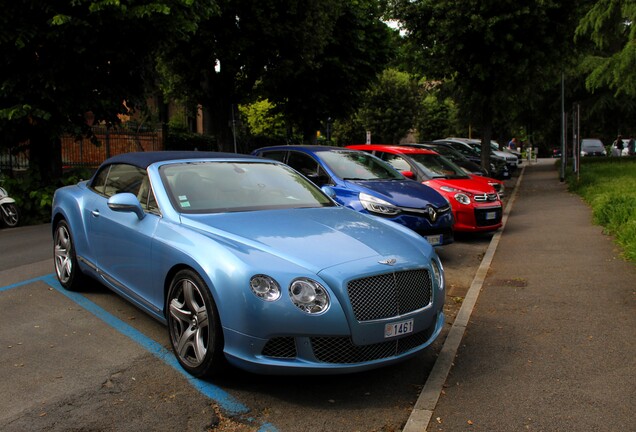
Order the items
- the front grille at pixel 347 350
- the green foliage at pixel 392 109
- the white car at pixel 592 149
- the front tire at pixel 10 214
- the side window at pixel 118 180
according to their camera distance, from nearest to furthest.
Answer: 1. the front grille at pixel 347 350
2. the side window at pixel 118 180
3. the front tire at pixel 10 214
4. the white car at pixel 592 149
5. the green foliage at pixel 392 109

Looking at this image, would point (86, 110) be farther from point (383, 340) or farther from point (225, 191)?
point (383, 340)

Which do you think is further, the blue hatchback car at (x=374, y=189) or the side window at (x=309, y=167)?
the side window at (x=309, y=167)

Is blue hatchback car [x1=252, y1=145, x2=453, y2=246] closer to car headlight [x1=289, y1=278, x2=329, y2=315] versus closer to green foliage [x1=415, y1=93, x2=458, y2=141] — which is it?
car headlight [x1=289, y1=278, x2=329, y2=315]

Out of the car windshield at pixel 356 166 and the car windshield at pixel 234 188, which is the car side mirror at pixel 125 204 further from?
the car windshield at pixel 356 166

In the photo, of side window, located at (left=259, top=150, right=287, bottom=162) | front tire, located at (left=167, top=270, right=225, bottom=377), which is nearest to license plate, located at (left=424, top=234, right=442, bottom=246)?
side window, located at (left=259, top=150, right=287, bottom=162)

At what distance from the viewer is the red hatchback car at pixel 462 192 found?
1014 centimetres

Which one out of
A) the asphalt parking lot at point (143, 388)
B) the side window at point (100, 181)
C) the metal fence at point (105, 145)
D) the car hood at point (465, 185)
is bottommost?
the asphalt parking lot at point (143, 388)

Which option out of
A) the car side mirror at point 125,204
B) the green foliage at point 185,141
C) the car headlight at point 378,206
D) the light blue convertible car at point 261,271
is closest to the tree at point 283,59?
the green foliage at point 185,141

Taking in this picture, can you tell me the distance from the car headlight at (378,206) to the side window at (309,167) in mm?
880

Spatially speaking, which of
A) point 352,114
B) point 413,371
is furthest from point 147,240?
point 352,114

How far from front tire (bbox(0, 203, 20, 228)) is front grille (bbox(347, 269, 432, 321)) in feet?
34.6

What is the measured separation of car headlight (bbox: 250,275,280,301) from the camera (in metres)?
3.47

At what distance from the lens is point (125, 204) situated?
451 centimetres

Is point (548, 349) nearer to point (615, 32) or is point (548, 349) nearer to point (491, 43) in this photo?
point (615, 32)
